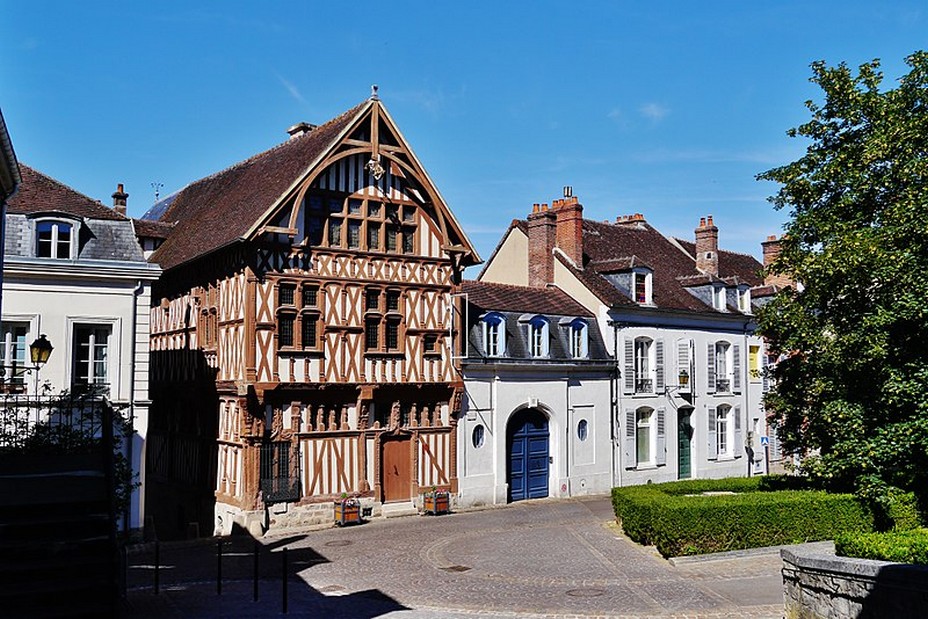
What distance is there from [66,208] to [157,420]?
9.49 m

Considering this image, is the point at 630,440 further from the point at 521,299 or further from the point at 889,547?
the point at 889,547

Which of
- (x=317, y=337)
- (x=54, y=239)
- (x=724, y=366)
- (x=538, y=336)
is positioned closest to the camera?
(x=54, y=239)

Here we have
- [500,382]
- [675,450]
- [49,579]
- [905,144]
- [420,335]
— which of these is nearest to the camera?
[49,579]

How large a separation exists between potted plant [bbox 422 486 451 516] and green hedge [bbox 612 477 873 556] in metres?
5.59

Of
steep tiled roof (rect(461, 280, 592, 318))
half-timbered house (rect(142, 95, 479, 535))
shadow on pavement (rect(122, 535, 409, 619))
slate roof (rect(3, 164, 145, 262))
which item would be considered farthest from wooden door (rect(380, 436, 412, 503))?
slate roof (rect(3, 164, 145, 262))

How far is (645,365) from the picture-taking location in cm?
3012

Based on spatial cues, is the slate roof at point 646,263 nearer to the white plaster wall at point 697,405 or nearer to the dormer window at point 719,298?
the dormer window at point 719,298

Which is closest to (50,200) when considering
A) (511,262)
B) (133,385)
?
(133,385)

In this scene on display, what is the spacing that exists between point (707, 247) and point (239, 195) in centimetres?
1796

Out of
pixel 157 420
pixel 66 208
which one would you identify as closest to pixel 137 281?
pixel 66 208

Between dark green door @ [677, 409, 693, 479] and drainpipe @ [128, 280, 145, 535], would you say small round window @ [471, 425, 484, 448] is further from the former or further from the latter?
drainpipe @ [128, 280, 145, 535]

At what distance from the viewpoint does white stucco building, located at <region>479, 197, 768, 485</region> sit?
29.3m

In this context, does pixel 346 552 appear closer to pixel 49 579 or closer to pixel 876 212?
pixel 49 579

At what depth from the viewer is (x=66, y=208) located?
63.1ft
